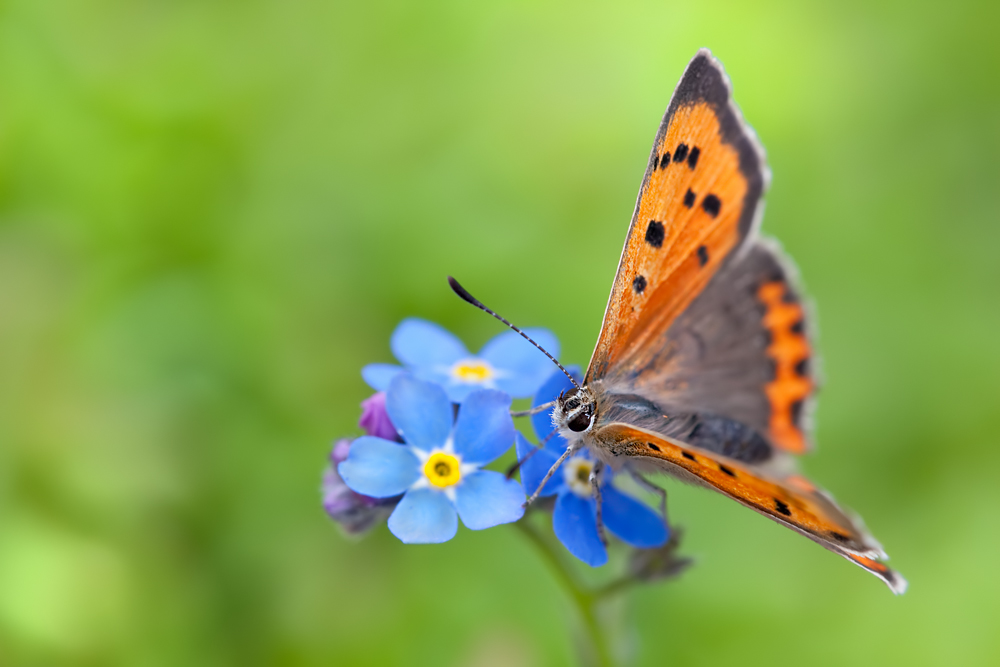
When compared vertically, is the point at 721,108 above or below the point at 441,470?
above

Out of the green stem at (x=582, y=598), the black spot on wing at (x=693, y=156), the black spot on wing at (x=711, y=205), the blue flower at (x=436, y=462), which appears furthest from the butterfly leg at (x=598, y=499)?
the black spot on wing at (x=693, y=156)

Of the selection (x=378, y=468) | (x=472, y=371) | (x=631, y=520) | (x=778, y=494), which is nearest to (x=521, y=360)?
(x=472, y=371)

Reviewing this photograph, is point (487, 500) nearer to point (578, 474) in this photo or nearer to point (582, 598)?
point (578, 474)

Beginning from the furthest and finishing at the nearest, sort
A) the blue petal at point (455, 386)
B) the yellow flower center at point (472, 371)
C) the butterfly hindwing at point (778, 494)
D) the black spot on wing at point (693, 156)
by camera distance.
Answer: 1. the yellow flower center at point (472, 371)
2. the blue petal at point (455, 386)
3. the black spot on wing at point (693, 156)
4. the butterfly hindwing at point (778, 494)

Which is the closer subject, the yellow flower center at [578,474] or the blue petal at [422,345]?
the yellow flower center at [578,474]

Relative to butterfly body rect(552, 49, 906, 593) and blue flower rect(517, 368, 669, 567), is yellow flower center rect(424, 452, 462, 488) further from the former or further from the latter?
butterfly body rect(552, 49, 906, 593)

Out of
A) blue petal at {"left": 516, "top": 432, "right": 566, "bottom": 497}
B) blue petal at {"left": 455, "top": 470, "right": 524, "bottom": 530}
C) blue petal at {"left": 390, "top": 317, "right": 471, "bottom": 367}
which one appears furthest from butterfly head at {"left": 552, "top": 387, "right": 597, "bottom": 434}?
blue petal at {"left": 390, "top": 317, "right": 471, "bottom": 367}

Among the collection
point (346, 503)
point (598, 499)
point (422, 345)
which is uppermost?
point (422, 345)

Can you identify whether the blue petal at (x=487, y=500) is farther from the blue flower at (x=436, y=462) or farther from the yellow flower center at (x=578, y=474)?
the yellow flower center at (x=578, y=474)
